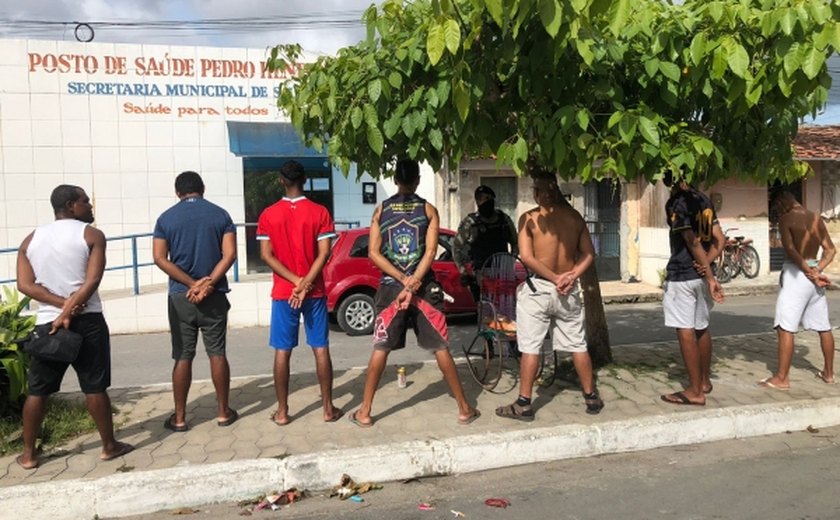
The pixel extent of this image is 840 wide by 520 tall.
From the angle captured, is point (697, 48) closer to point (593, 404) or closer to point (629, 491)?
point (593, 404)

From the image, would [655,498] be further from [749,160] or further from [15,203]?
[15,203]

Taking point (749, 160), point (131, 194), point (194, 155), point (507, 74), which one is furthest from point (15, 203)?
point (749, 160)

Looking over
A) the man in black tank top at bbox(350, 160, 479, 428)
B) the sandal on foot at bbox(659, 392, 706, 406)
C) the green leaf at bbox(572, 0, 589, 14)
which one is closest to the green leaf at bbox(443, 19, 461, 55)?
the green leaf at bbox(572, 0, 589, 14)

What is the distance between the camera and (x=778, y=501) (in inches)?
148

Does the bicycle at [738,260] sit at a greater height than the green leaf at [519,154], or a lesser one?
lesser

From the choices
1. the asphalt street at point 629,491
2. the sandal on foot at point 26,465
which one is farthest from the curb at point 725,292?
the sandal on foot at point 26,465

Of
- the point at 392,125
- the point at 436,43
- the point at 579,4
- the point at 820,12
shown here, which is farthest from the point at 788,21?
the point at 392,125

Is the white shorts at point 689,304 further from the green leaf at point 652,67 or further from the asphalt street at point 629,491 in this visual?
the green leaf at point 652,67

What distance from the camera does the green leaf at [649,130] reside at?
13.0ft

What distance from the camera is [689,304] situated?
521cm

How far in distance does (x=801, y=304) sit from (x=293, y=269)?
4231 mm

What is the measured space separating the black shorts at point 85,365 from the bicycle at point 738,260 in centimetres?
1294

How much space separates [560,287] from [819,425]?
223 cm

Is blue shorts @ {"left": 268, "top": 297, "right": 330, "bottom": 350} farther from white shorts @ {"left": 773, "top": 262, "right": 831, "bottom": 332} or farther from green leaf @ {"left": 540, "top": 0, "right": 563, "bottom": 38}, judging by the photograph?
white shorts @ {"left": 773, "top": 262, "right": 831, "bottom": 332}
